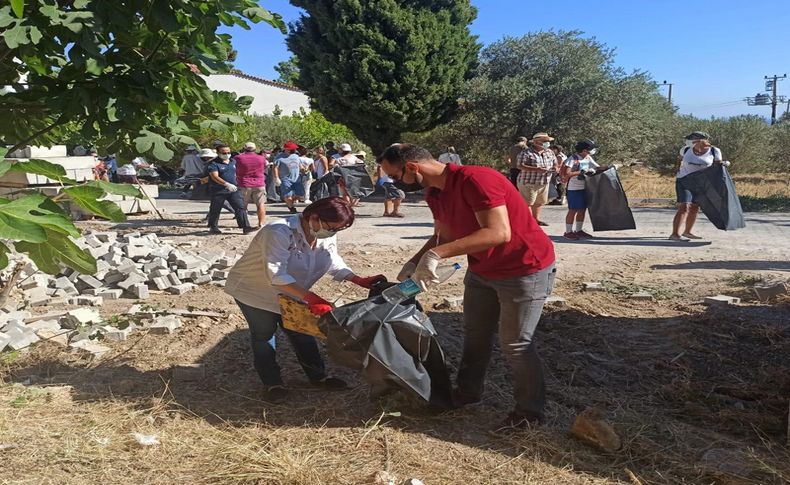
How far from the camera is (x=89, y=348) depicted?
542cm

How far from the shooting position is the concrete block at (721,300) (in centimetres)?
652

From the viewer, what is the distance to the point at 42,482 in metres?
3.32

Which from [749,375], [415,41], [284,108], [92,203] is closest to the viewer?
[92,203]

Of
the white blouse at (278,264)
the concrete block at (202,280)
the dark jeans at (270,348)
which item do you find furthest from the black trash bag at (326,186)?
the white blouse at (278,264)

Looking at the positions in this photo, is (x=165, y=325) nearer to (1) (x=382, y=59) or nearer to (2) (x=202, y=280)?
(2) (x=202, y=280)

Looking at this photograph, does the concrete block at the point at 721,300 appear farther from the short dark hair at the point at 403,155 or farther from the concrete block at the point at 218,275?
the concrete block at the point at 218,275

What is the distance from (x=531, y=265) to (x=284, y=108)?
1660 inches

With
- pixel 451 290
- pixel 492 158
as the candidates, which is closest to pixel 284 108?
pixel 492 158

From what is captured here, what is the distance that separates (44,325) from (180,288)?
174 centimetres

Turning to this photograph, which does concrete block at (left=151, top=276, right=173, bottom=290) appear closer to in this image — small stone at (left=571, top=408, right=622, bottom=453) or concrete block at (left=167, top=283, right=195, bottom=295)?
concrete block at (left=167, top=283, right=195, bottom=295)

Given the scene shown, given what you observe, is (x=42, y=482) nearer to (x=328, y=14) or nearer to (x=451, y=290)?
(x=451, y=290)

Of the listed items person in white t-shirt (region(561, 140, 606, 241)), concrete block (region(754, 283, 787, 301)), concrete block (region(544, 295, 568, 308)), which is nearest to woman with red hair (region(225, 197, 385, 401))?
concrete block (region(544, 295, 568, 308))

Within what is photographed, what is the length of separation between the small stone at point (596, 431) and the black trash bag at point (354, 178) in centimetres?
977

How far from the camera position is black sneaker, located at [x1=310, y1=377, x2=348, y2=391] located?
4637mm
